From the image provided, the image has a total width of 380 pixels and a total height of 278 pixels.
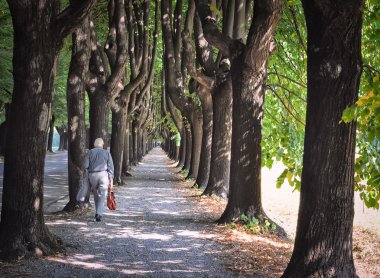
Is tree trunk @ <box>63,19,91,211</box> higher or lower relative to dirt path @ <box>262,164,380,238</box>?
higher

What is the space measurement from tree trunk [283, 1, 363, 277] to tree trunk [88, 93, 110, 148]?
999cm

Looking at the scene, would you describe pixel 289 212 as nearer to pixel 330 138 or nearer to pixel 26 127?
pixel 26 127

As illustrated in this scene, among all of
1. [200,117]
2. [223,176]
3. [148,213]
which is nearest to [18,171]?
[148,213]

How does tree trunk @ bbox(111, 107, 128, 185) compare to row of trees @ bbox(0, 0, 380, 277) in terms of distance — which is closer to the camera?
row of trees @ bbox(0, 0, 380, 277)

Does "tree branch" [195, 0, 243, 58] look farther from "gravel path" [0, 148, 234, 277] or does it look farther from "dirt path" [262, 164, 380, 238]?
"gravel path" [0, 148, 234, 277]

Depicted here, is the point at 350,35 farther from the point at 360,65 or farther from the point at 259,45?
the point at 259,45

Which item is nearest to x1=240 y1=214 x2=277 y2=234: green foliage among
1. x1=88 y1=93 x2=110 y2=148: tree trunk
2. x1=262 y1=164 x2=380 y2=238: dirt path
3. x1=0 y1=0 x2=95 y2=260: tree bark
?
x1=262 y1=164 x2=380 y2=238: dirt path

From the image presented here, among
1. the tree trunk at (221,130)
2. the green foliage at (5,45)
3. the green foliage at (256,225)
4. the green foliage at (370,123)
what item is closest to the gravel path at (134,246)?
the green foliage at (256,225)

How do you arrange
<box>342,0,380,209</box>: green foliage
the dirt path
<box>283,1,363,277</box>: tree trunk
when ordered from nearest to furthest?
<box>342,0,380,209</box>: green foliage < <box>283,1,363,277</box>: tree trunk < the dirt path

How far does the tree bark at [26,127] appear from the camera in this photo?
6.98 m

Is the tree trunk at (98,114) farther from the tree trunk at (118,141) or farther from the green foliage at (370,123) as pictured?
Result: the green foliage at (370,123)

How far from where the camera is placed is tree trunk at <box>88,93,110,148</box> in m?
14.7

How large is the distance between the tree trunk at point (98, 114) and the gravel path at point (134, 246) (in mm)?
2429

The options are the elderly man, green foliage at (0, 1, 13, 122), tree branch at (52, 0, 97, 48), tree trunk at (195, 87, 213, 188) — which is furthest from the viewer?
green foliage at (0, 1, 13, 122)
